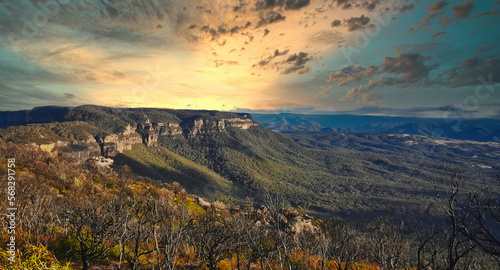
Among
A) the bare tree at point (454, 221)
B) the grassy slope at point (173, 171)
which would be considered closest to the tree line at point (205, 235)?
the bare tree at point (454, 221)

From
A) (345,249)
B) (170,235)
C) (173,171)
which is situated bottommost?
(173,171)

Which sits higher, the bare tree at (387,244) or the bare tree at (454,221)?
the bare tree at (454,221)

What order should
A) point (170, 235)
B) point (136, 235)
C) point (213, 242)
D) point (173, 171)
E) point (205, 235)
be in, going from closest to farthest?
point (136, 235) → point (170, 235) → point (205, 235) → point (213, 242) → point (173, 171)

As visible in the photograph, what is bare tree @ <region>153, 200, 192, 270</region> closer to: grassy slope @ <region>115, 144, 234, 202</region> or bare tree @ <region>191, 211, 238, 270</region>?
bare tree @ <region>191, 211, 238, 270</region>

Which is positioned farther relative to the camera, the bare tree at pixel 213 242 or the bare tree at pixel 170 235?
the bare tree at pixel 213 242

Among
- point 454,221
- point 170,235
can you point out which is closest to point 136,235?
point 170,235

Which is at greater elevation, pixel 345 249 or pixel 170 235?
pixel 170 235

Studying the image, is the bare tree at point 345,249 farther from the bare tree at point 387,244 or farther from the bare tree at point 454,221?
the bare tree at point 454,221

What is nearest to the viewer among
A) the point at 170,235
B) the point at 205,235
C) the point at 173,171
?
the point at 170,235

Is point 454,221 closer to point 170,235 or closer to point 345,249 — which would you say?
point 345,249

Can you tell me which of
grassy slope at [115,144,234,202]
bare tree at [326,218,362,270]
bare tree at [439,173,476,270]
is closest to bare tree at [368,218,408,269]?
bare tree at [326,218,362,270]

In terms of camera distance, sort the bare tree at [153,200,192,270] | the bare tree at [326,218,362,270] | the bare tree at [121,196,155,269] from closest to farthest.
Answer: the bare tree at [153,200,192,270]
the bare tree at [121,196,155,269]
the bare tree at [326,218,362,270]

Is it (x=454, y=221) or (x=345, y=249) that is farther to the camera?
(x=345, y=249)
